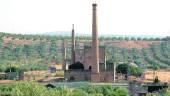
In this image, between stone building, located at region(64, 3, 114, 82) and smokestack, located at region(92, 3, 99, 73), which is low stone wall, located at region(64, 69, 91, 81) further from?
smokestack, located at region(92, 3, 99, 73)

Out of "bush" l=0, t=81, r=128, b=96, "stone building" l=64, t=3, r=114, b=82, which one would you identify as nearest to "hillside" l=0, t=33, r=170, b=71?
"stone building" l=64, t=3, r=114, b=82

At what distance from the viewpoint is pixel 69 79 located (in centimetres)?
5469

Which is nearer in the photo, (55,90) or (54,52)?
(55,90)

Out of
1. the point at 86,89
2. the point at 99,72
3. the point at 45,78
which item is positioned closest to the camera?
the point at 86,89

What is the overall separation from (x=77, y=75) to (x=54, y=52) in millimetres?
41648

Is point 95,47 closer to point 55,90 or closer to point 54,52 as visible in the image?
point 55,90

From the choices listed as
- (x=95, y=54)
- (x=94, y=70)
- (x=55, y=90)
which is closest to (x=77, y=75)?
(x=94, y=70)

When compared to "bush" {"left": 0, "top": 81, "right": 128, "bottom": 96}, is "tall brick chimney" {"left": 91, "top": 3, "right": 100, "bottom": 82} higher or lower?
higher

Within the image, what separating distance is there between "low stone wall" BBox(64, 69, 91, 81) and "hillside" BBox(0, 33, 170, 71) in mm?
19145

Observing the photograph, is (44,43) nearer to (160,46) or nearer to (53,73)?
(160,46)

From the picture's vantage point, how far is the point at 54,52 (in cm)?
9594

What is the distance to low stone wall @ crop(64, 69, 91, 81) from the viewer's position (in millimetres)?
54094

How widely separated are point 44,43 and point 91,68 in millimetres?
51837

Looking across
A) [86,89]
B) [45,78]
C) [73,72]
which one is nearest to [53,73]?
[45,78]
